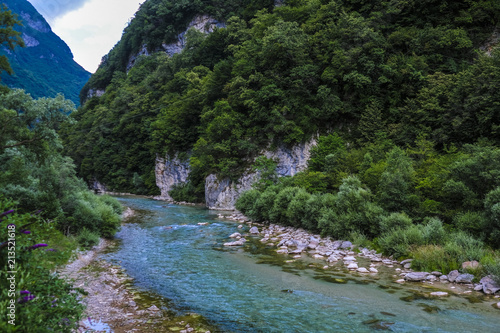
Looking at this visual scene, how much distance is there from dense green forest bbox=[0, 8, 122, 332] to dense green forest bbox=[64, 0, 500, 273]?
13268 mm

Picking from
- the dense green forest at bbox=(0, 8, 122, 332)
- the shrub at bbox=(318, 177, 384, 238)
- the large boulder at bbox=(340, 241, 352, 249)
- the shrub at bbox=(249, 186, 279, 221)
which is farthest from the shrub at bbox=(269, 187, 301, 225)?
the dense green forest at bbox=(0, 8, 122, 332)

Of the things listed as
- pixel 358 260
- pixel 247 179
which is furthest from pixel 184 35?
pixel 358 260

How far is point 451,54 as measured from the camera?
3002 centimetres

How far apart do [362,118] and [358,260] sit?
68.2ft

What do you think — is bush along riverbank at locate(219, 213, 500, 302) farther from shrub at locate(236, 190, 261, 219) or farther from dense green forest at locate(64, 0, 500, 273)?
shrub at locate(236, 190, 261, 219)

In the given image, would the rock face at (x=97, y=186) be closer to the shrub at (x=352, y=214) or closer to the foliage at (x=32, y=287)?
the shrub at (x=352, y=214)

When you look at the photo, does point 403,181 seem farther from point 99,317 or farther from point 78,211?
point 78,211

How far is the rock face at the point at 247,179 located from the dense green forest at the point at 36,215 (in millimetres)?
19904

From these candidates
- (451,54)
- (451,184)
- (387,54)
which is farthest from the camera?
(387,54)

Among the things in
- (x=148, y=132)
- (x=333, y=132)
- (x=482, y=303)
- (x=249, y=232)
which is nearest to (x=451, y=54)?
(x=333, y=132)

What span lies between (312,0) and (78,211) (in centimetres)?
4080

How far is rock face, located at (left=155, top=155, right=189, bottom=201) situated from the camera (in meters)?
53.4

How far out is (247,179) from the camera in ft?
125

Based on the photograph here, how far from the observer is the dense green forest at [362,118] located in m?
15.6
